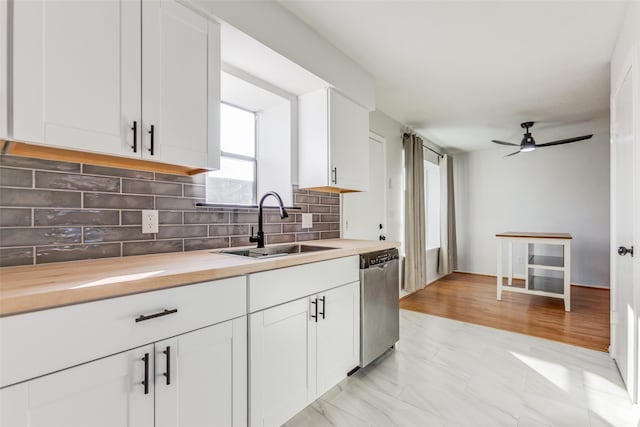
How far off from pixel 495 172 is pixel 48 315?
263 inches

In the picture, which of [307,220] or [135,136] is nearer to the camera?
[135,136]

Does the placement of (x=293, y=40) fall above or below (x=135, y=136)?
above

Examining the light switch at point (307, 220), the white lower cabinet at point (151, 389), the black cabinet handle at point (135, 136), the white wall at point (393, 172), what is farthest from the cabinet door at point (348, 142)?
the white lower cabinet at point (151, 389)

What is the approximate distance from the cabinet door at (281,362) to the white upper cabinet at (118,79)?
869mm

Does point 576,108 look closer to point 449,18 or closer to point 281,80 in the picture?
point 449,18

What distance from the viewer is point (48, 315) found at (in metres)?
0.84

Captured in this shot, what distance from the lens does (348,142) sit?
2617 millimetres

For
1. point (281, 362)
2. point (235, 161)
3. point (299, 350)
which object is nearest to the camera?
point (281, 362)

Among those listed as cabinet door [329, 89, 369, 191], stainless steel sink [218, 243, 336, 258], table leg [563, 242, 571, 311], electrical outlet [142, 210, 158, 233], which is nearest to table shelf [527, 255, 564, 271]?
table leg [563, 242, 571, 311]

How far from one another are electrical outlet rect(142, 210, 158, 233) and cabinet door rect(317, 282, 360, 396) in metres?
1.00

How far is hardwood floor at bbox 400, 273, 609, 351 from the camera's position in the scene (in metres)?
3.04

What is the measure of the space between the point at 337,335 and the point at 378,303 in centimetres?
52

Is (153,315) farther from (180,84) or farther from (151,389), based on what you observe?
(180,84)

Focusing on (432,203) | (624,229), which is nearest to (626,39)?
(624,229)
